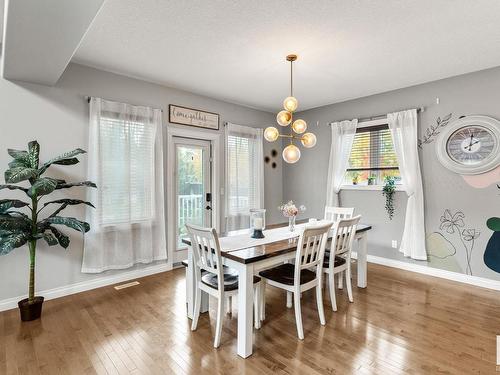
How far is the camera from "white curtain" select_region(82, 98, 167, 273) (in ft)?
10.9

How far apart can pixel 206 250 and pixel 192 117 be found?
2.69 meters

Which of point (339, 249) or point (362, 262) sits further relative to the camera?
point (362, 262)

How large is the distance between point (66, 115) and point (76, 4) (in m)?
1.88

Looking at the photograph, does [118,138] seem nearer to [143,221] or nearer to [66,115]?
[66,115]

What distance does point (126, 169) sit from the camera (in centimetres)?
356

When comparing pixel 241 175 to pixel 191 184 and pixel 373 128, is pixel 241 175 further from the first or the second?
pixel 373 128

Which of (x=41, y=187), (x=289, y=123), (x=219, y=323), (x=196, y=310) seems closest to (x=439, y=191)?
(x=289, y=123)

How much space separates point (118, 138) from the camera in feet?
11.5

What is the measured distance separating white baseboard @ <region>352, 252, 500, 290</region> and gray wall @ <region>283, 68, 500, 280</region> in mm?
62

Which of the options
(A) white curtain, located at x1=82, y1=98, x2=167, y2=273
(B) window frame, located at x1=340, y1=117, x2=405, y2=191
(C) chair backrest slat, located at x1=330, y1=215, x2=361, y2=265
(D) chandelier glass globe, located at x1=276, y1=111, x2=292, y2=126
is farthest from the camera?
(B) window frame, located at x1=340, y1=117, x2=405, y2=191

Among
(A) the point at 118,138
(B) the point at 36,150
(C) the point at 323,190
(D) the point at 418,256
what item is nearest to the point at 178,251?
(A) the point at 118,138

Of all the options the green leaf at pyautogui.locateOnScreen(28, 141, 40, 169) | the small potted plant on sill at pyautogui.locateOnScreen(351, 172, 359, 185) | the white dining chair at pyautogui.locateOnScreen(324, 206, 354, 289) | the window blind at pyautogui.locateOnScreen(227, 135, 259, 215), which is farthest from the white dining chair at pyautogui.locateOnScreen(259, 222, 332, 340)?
the small potted plant on sill at pyautogui.locateOnScreen(351, 172, 359, 185)

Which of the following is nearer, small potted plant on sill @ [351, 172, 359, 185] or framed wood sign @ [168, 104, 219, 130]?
framed wood sign @ [168, 104, 219, 130]

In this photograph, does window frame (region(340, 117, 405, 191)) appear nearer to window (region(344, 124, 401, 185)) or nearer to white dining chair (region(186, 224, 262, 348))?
window (region(344, 124, 401, 185))
